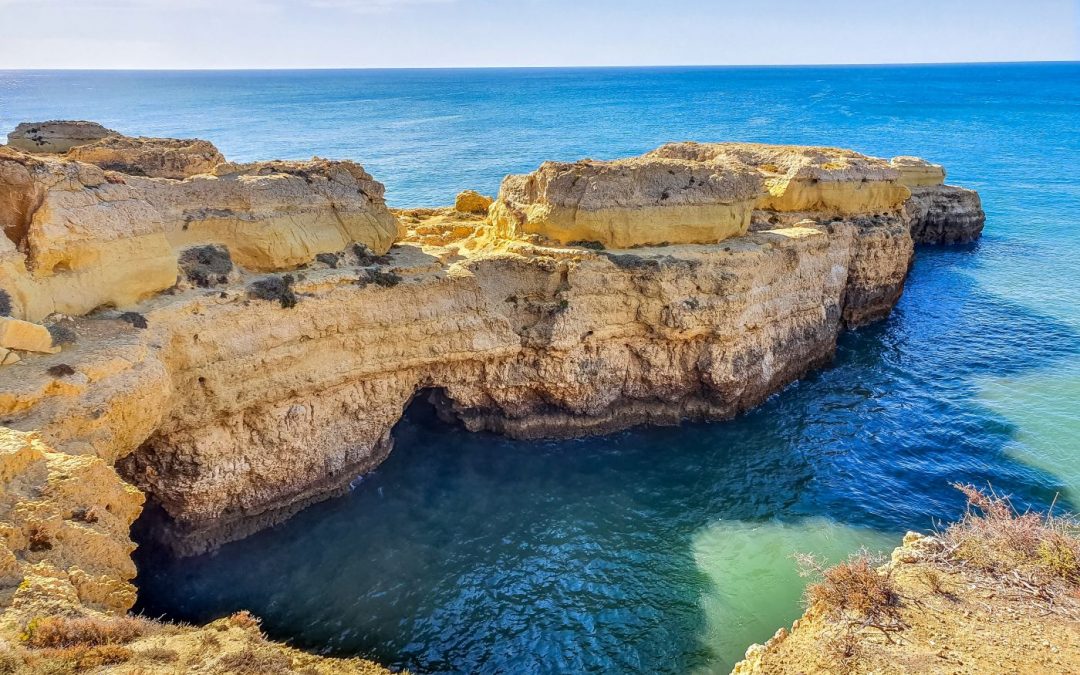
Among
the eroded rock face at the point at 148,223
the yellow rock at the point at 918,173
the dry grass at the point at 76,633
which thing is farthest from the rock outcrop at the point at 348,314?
the yellow rock at the point at 918,173

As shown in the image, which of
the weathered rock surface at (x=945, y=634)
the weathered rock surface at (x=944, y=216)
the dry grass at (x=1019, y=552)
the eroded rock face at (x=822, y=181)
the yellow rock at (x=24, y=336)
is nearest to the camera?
the weathered rock surface at (x=945, y=634)

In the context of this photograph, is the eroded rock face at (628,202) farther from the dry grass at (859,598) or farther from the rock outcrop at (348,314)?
the dry grass at (859,598)

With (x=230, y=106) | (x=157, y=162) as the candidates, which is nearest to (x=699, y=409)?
(x=157, y=162)

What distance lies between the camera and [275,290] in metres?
15.9

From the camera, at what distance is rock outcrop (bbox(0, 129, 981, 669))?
12.8 metres

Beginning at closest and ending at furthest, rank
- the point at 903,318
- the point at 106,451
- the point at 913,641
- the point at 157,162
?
the point at 913,641
the point at 106,451
the point at 157,162
the point at 903,318

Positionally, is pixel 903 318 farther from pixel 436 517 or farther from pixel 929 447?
pixel 436 517

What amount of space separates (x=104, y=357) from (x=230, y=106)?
152645 millimetres

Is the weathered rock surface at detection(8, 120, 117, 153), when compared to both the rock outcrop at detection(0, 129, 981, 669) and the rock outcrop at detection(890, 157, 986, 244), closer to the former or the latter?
the rock outcrop at detection(0, 129, 981, 669)

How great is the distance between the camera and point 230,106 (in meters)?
142

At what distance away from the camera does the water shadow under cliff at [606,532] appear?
13688mm

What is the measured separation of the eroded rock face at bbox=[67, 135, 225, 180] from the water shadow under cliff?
401 inches

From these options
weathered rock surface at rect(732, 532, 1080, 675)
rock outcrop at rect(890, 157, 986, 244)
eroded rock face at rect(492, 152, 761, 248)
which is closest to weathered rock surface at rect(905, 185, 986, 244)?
rock outcrop at rect(890, 157, 986, 244)

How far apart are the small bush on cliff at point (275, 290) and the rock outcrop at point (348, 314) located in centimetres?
5
